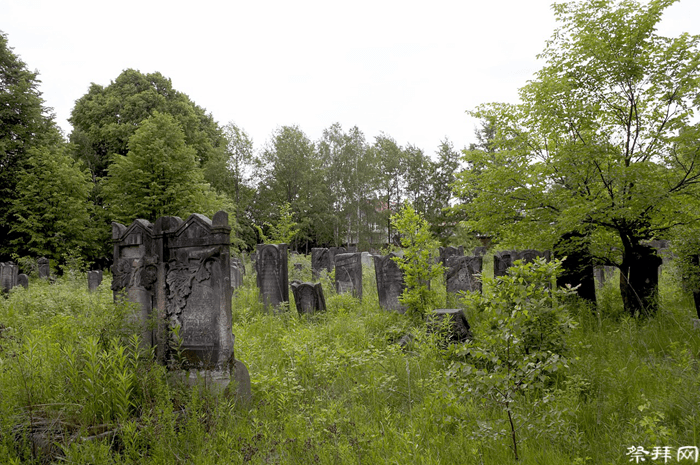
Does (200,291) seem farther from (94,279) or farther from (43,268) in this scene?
(43,268)

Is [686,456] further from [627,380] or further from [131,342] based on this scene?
[131,342]

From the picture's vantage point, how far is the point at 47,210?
20016mm

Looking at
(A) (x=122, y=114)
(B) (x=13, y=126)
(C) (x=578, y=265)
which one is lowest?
(C) (x=578, y=265)

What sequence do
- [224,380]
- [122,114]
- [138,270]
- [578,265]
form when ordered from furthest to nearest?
1. [122,114]
2. [578,265]
3. [138,270]
4. [224,380]

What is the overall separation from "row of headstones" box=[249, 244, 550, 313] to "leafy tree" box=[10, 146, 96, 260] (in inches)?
601

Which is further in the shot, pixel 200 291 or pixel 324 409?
pixel 200 291

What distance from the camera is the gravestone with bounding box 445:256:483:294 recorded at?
28.9 feet

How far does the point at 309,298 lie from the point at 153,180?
591 inches

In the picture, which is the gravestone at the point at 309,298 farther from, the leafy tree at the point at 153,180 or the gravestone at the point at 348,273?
the leafy tree at the point at 153,180

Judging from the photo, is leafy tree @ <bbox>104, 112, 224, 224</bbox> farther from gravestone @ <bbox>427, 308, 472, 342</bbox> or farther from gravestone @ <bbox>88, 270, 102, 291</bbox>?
gravestone @ <bbox>427, 308, 472, 342</bbox>

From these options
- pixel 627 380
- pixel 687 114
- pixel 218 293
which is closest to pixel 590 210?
pixel 687 114

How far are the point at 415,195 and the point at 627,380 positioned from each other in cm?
3240

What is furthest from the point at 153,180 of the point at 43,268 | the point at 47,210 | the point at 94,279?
the point at 94,279

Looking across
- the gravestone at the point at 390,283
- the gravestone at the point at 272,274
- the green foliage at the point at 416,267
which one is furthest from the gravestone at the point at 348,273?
the green foliage at the point at 416,267
